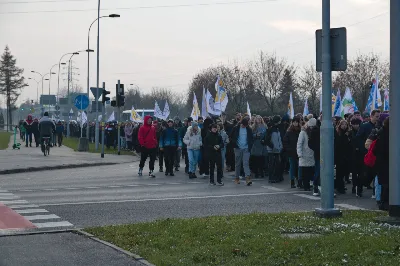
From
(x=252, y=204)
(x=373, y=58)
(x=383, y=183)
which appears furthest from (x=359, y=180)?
(x=373, y=58)

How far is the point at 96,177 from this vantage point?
77.5 ft

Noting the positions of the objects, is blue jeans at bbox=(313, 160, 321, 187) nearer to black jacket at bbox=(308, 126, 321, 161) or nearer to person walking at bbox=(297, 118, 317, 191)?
person walking at bbox=(297, 118, 317, 191)

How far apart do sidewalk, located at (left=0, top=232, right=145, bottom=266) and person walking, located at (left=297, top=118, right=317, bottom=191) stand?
827 centimetres

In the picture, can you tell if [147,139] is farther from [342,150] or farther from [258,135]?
[342,150]

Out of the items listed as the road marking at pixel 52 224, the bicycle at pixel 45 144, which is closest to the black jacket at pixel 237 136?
the road marking at pixel 52 224

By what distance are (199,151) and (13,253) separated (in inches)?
558

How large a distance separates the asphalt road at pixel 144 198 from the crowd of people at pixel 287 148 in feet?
1.75

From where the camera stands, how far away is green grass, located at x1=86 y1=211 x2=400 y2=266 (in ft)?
26.4

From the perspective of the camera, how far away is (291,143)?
19312 millimetres

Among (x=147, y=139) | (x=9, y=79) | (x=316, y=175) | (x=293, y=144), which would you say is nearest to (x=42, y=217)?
(x=316, y=175)

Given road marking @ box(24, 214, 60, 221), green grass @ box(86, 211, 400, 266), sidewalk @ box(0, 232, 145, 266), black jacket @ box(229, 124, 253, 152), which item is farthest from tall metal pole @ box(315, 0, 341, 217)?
black jacket @ box(229, 124, 253, 152)

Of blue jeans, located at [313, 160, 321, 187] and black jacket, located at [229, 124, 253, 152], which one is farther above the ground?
black jacket, located at [229, 124, 253, 152]

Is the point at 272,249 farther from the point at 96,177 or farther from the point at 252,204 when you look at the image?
the point at 96,177

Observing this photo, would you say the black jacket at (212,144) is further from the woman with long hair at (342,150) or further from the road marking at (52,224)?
the road marking at (52,224)
